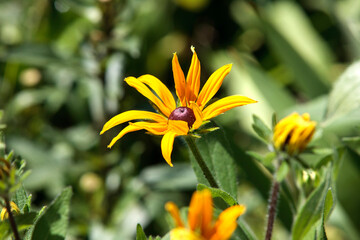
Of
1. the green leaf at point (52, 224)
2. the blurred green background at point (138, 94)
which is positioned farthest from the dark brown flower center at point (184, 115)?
the blurred green background at point (138, 94)

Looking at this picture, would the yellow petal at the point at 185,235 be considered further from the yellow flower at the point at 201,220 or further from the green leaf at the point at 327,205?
the green leaf at the point at 327,205

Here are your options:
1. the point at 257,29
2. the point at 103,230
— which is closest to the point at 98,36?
the point at 103,230

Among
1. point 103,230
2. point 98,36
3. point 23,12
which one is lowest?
point 103,230

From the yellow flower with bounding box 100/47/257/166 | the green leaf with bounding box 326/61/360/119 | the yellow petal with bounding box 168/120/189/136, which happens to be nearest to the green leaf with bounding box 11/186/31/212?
the yellow flower with bounding box 100/47/257/166

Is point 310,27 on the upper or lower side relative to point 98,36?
lower

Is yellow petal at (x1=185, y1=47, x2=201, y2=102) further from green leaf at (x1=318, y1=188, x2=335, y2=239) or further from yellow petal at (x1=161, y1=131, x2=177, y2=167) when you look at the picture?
green leaf at (x1=318, y1=188, x2=335, y2=239)

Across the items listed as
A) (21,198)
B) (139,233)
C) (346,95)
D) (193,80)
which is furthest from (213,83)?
(346,95)

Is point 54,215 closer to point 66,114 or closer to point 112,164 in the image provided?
point 112,164
